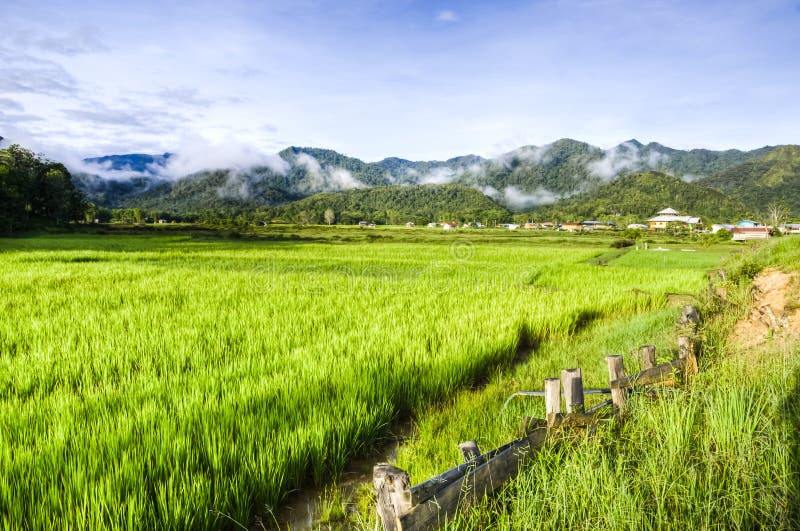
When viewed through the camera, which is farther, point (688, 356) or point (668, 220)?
point (668, 220)

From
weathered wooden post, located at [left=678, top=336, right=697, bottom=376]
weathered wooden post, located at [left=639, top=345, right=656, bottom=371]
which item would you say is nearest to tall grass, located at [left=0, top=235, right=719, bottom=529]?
weathered wooden post, located at [left=639, top=345, right=656, bottom=371]

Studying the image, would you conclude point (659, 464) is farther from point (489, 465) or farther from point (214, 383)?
point (214, 383)

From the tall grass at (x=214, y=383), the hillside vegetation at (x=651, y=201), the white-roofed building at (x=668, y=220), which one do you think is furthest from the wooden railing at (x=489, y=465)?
the hillside vegetation at (x=651, y=201)

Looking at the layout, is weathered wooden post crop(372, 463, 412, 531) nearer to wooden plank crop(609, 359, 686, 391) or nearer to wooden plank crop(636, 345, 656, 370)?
wooden plank crop(609, 359, 686, 391)

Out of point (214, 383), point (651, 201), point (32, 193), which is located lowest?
point (214, 383)

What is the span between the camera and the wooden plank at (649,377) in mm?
3148

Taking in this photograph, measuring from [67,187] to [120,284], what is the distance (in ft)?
214

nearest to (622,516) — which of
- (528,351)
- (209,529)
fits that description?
(209,529)

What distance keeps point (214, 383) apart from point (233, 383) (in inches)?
6.7

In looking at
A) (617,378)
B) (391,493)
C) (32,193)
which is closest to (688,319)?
(617,378)

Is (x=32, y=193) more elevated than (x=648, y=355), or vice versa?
(x=32, y=193)

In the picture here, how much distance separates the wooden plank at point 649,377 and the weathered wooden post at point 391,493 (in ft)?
7.09

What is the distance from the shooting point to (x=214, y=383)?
388 cm

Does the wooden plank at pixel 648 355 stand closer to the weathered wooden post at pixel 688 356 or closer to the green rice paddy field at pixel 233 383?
the weathered wooden post at pixel 688 356
